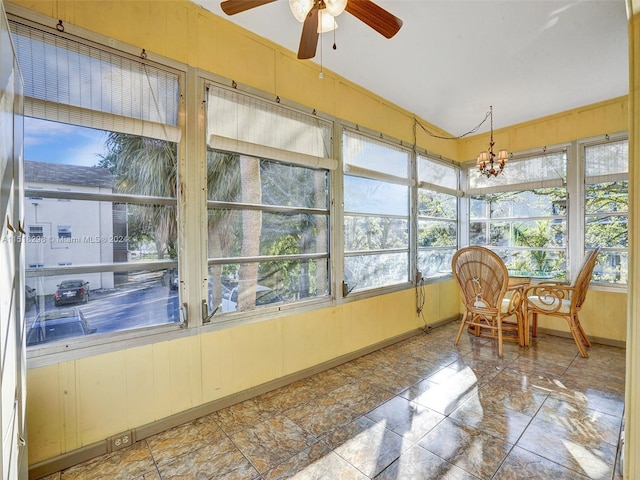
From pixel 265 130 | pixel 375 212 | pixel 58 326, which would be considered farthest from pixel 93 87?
pixel 375 212

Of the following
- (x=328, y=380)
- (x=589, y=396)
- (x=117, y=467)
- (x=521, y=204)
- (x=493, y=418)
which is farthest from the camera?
(x=521, y=204)

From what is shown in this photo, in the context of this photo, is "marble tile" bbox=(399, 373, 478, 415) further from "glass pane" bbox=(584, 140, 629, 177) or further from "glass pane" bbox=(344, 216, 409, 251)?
"glass pane" bbox=(584, 140, 629, 177)

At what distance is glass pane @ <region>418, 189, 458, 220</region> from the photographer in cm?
425

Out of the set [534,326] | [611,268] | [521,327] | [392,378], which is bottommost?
[392,378]

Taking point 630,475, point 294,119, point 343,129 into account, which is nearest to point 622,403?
point 630,475

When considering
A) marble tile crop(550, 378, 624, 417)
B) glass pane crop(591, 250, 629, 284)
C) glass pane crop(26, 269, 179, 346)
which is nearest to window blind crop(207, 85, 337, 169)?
glass pane crop(26, 269, 179, 346)

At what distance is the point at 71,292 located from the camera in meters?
1.75

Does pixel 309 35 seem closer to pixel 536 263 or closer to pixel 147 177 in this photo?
pixel 147 177

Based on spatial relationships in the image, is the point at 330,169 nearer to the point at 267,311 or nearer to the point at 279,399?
the point at 267,311

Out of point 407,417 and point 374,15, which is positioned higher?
point 374,15

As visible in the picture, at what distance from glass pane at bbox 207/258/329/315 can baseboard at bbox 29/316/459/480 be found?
0.67 metres

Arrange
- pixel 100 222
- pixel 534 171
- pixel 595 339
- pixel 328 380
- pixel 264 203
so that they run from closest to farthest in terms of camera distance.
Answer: pixel 100 222 < pixel 264 203 < pixel 328 380 < pixel 595 339 < pixel 534 171

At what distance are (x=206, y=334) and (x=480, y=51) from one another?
3.28 m

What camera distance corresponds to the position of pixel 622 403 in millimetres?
2322
